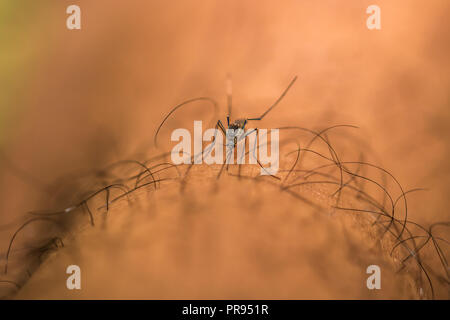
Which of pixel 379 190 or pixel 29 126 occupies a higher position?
pixel 29 126

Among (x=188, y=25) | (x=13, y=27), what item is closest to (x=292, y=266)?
(x=188, y=25)

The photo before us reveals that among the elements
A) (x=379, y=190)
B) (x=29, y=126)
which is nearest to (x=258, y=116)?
(x=379, y=190)

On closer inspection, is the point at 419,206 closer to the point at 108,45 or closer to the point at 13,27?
the point at 108,45
